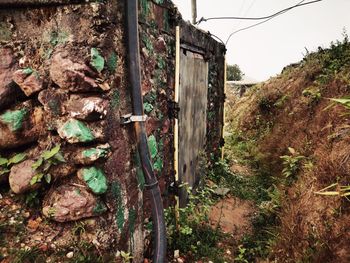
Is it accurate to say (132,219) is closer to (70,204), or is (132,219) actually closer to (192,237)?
(70,204)

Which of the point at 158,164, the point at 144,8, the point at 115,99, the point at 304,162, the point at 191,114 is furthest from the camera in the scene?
the point at 191,114

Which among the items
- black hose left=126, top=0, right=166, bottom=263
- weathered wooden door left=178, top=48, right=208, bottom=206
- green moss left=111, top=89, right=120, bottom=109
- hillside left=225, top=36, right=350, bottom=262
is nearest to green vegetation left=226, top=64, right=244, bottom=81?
hillside left=225, top=36, right=350, bottom=262

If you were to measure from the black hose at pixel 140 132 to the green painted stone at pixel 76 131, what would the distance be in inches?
19.6

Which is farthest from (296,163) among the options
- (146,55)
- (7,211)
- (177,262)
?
(7,211)

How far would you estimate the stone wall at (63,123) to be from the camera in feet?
7.31

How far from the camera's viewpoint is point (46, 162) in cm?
228

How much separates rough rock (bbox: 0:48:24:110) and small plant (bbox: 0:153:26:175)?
0.43 m

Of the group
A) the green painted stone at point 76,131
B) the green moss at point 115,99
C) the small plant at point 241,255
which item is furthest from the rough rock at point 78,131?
the small plant at point 241,255

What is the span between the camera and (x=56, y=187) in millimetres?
2340

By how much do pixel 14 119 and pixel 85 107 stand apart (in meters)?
0.63

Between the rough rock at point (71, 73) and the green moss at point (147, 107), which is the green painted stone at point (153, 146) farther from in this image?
the rough rock at point (71, 73)

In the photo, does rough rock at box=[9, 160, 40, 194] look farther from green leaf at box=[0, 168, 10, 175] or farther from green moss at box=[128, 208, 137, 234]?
green moss at box=[128, 208, 137, 234]

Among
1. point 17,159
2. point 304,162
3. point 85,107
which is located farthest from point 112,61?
point 304,162

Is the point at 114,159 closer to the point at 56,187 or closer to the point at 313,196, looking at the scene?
the point at 56,187
